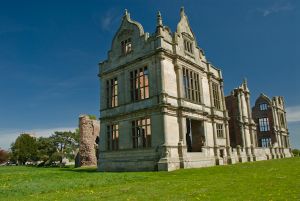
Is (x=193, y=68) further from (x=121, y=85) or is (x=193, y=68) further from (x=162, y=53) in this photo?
(x=121, y=85)

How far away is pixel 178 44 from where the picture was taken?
28.0 metres

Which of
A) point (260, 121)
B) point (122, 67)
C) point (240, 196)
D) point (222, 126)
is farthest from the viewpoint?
point (260, 121)

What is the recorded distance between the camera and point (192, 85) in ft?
95.6

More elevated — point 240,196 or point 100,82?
point 100,82

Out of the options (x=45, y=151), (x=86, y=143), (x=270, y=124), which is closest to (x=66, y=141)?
(x=45, y=151)

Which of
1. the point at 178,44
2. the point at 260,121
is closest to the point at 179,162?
the point at 178,44

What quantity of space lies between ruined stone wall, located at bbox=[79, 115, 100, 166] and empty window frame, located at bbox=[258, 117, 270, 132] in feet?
113

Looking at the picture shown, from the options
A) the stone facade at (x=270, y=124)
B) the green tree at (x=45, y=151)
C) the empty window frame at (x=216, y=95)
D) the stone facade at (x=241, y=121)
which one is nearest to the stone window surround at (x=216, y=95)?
the empty window frame at (x=216, y=95)

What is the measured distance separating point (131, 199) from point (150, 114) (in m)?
16.0

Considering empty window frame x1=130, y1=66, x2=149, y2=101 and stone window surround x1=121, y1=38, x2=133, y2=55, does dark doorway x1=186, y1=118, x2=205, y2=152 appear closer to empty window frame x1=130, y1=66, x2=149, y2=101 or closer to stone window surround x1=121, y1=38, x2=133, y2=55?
empty window frame x1=130, y1=66, x2=149, y2=101

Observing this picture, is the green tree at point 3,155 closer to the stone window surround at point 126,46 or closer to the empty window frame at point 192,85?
the stone window surround at point 126,46

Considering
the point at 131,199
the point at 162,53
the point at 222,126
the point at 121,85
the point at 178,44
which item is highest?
the point at 178,44

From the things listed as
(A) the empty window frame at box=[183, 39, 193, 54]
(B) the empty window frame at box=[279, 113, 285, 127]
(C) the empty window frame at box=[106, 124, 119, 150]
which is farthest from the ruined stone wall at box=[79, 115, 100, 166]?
(B) the empty window frame at box=[279, 113, 285, 127]

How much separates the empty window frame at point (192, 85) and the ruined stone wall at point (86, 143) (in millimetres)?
20538
